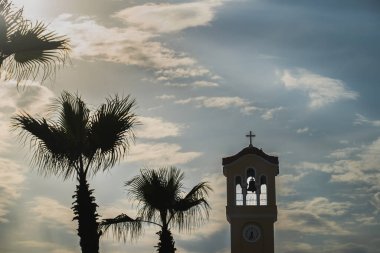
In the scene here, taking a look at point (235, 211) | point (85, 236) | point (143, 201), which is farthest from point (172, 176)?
point (235, 211)

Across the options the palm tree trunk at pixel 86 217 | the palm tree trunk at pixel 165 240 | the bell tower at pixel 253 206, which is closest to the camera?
the palm tree trunk at pixel 86 217

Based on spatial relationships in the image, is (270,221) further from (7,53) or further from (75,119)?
(7,53)

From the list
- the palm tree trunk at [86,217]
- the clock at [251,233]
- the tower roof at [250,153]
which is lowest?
the palm tree trunk at [86,217]

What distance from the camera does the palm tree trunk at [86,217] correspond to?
20203 millimetres

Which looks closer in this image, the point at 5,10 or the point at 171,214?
the point at 5,10

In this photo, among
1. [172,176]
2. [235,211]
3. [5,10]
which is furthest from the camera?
[235,211]

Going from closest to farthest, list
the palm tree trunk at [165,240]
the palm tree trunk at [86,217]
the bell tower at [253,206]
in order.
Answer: the palm tree trunk at [86,217] < the palm tree trunk at [165,240] < the bell tower at [253,206]

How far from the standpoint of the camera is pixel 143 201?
23.9m

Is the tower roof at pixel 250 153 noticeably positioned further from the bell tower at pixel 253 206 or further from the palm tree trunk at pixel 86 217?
the palm tree trunk at pixel 86 217

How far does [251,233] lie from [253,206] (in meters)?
1.16

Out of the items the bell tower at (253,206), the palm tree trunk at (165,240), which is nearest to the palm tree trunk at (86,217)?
the palm tree trunk at (165,240)

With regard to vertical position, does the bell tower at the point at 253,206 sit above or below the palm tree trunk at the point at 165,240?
above

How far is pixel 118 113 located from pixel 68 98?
1.30 meters

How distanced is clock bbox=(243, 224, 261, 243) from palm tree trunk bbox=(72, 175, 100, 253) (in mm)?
16682
